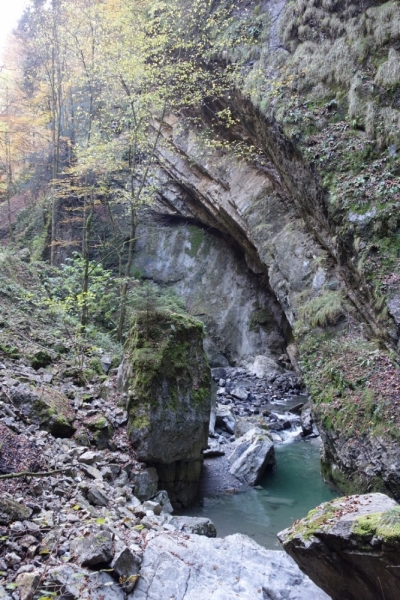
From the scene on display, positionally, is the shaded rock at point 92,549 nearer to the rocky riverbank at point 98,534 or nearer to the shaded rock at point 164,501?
the rocky riverbank at point 98,534

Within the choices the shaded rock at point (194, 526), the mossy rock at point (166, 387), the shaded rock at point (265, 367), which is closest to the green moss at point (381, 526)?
the shaded rock at point (194, 526)

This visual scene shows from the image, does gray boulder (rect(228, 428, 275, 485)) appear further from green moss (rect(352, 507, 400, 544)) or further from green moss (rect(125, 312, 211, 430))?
green moss (rect(352, 507, 400, 544))

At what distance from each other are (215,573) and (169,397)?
3.34 m

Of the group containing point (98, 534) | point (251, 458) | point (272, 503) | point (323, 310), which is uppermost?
point (323, 310)

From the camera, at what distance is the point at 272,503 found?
7.80 m

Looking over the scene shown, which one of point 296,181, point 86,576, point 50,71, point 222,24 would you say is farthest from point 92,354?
point 50,71

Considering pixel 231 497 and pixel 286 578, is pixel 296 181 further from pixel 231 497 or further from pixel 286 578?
pixel 286 578

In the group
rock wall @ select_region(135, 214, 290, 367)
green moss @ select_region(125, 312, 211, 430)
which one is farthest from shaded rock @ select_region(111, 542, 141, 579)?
rock wall @ select_region(135, 214, 290, 367)

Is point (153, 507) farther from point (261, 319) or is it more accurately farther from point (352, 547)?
point (261, 319)

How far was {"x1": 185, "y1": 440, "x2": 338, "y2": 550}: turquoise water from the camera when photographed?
684 cm

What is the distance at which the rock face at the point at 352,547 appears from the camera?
10.8 ft

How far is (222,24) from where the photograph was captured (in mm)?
15289

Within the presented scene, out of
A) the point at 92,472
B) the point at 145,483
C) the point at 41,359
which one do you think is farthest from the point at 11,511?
the point at 41,359

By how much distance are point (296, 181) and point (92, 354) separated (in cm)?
752
